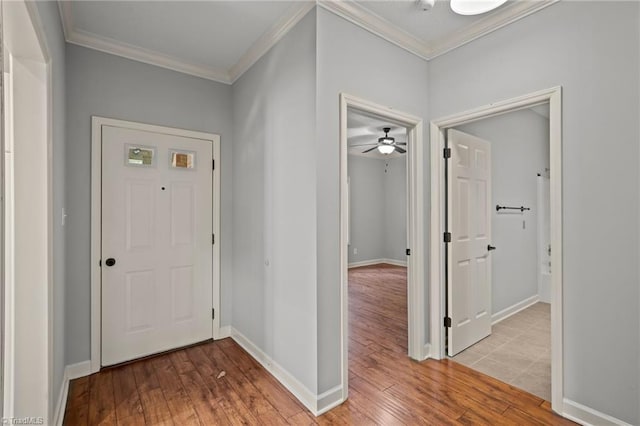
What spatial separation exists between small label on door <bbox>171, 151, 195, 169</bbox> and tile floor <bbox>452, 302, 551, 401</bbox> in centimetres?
312

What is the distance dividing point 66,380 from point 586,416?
3629mm

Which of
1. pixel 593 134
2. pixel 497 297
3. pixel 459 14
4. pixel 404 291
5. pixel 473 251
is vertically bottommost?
pixel 404 291

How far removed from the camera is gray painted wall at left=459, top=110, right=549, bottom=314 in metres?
3.70

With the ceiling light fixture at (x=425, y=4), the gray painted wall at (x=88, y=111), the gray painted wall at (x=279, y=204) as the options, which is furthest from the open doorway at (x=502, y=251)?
the gray painted wall at (x=88, y=111)

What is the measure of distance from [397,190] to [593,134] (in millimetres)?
6069

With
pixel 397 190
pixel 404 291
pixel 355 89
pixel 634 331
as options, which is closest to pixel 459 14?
pixel 355 89

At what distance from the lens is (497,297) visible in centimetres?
369

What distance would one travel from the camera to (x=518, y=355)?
287cm

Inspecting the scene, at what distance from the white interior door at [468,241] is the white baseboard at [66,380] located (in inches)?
117

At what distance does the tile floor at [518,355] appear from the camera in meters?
2.45

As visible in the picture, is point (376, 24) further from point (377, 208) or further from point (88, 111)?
point (377, 208)

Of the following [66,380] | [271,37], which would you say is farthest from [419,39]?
[66,380]

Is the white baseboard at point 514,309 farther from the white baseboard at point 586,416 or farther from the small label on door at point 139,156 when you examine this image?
the small label on door at point 139,156

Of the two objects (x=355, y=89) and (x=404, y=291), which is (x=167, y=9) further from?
(x=404, y=291)
